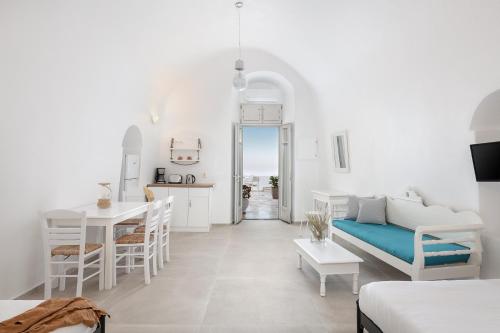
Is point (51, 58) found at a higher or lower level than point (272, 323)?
higher

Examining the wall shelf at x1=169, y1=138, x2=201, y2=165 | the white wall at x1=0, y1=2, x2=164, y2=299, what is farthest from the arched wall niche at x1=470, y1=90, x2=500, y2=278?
the wall shelf at x1=169, y1=138, x2=201, y2=165

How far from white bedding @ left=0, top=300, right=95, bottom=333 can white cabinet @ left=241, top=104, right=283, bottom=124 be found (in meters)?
5.64

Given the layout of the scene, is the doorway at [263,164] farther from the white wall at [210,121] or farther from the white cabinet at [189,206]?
the white cabinet at [189,206]

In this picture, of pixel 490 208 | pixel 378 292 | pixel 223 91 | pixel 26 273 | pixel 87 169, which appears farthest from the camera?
pixel 223 91

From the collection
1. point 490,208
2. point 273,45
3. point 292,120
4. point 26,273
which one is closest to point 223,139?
point 292,120

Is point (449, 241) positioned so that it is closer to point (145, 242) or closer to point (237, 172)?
point (145, 242)

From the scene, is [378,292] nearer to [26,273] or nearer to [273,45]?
[26,273]

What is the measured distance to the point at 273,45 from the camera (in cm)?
585

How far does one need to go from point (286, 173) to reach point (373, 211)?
285 cm

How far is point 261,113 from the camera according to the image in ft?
22.6

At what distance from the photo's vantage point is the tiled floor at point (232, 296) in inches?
91.8

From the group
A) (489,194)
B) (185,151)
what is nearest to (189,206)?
(185,151)

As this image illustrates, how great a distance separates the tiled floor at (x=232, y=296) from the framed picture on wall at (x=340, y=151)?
71.5 inches

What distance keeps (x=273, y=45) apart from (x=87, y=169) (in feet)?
13.6
